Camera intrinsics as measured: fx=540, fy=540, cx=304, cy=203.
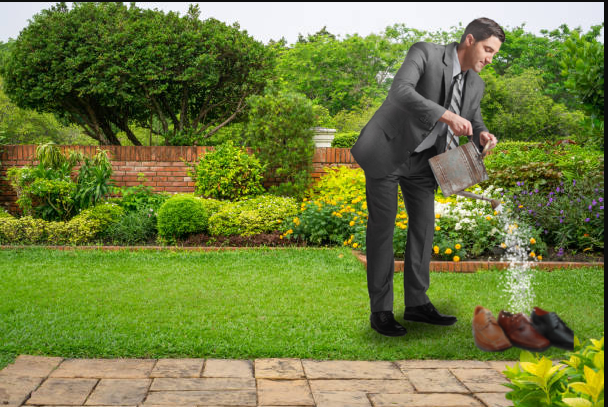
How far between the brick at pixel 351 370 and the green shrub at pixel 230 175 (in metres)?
5.83

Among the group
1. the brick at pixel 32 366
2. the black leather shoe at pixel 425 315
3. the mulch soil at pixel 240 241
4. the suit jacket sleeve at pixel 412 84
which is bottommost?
the brick at pixel 32 366

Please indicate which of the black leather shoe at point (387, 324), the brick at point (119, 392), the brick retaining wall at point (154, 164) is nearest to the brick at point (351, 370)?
the brick at point (119, 392)

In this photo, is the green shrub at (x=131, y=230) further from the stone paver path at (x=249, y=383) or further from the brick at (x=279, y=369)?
the brick at (x=279, y=369)

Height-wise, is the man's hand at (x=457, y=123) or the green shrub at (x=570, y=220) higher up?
the man's hand at (x=457, y=123)

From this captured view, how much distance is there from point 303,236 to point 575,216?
135 inches

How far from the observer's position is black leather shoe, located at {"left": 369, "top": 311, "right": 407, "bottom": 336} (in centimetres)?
161

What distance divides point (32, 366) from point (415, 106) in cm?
338

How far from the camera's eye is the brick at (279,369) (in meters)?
3.38

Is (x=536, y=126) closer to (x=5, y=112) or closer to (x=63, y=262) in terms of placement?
(x=63, y=262)

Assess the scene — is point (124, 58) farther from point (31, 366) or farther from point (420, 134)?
point (420, 134)

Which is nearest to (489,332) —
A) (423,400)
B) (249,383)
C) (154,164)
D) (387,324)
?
(387,324)

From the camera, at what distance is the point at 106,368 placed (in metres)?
3.52

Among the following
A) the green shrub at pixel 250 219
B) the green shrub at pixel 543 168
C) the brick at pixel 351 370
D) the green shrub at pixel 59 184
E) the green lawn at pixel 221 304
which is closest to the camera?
the brick at pixel 351 370

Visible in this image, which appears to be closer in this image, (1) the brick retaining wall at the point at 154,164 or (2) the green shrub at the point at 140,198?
(2) the green shrub at the point at 140,198
